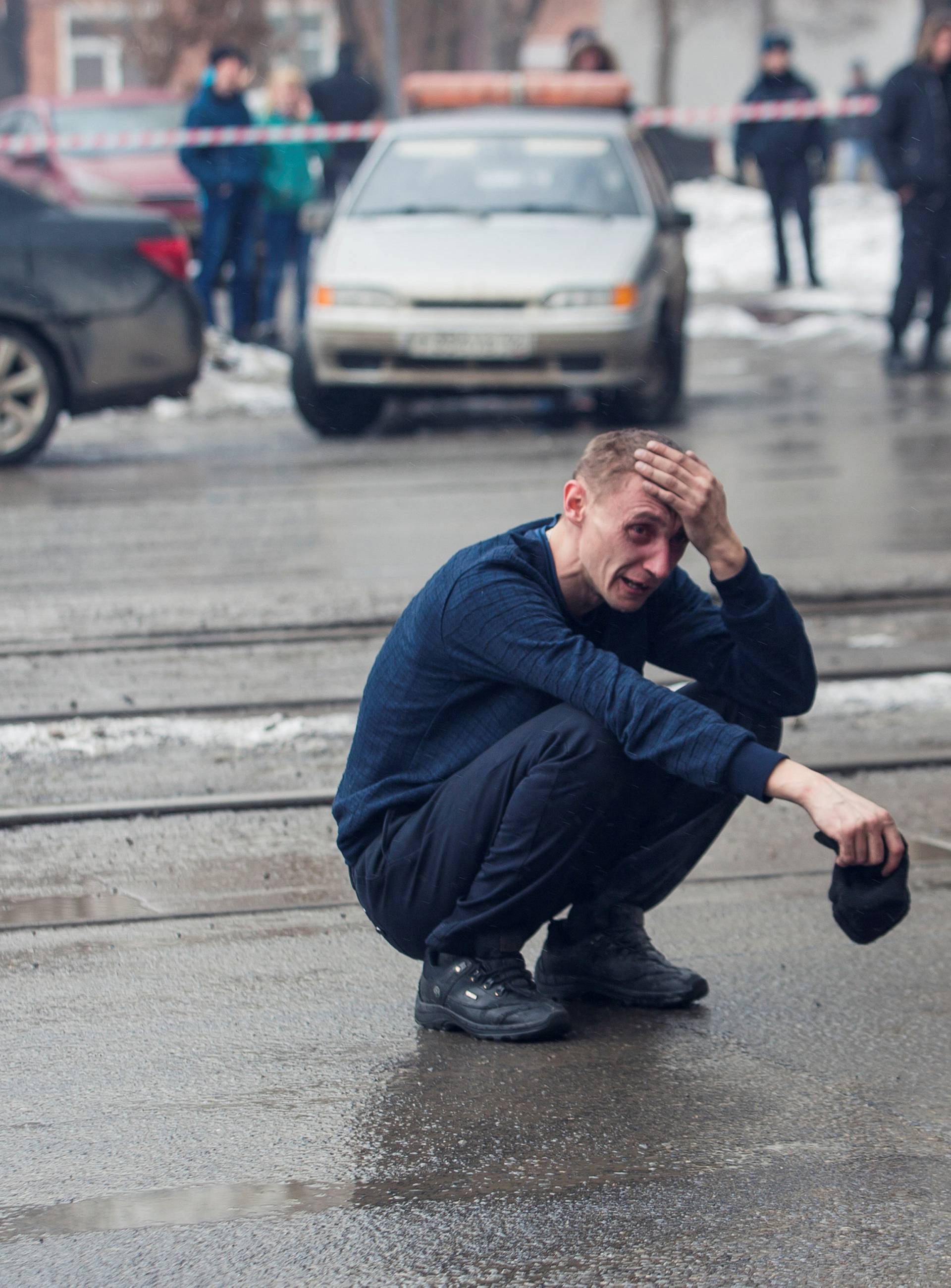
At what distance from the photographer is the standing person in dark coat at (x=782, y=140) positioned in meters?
18.6

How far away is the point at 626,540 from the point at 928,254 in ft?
36.4

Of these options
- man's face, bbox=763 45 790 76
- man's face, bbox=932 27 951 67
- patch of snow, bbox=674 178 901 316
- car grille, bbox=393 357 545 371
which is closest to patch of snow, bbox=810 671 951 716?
car grille, bbox=393 357 545 371

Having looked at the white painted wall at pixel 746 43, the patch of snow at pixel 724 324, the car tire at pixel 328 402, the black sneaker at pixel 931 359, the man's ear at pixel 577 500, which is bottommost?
the white painted wall at pixel 746 43

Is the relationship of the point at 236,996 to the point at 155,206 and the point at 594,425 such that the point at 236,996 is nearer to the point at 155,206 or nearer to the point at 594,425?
the point at 594,425

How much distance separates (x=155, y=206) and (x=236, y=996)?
19.8 meters

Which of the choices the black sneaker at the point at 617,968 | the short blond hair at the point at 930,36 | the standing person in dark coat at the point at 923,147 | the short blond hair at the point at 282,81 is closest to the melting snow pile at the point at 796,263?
the standing person in dark coat at the point at 923,147

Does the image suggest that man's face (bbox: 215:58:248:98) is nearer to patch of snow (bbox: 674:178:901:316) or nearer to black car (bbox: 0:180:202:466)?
black car (bbox: 0:180:202:466)

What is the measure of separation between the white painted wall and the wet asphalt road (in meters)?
52.8

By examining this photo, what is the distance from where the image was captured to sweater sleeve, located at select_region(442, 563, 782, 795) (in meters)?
3.36

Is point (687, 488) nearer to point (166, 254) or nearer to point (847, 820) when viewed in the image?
point (847, 820)

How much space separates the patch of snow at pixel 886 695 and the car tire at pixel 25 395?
5799 mm

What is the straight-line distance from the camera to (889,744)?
5.59 meters

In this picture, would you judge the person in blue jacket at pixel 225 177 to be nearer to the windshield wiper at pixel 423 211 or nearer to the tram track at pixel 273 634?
the windshield wiper at pixel 423 211

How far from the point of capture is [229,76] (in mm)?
15008
